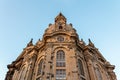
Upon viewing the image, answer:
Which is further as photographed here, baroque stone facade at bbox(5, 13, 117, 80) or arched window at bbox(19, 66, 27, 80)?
arched window at bbox(19, 66, 27, 80)

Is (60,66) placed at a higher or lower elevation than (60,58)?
lower

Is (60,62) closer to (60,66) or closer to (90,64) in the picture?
(60,66)

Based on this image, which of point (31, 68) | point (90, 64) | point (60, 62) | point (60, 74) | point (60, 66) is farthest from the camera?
point (90, 64)

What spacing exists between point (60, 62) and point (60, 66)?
3.98 feet

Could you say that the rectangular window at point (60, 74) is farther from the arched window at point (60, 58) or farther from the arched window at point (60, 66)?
the arched window at point (60, 58)

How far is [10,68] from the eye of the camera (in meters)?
46.2

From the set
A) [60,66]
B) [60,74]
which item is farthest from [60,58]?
[60,74]

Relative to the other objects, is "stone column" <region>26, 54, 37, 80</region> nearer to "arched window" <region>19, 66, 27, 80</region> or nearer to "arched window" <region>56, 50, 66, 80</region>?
"arched window" <region>19, 66, 27, 80</region>

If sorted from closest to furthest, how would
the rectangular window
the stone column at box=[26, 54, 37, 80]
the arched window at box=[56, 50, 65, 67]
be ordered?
1. the rectangular window
2. the arched window at box=[56, 50, 65, 67]
3. the stone column at box=[26, 54, 37, 80]

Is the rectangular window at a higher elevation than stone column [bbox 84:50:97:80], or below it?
below

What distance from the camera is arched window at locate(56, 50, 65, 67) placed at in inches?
1367

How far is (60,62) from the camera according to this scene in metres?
35.2

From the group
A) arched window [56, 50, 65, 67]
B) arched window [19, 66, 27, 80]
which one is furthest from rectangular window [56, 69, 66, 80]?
arched window [19, 66, 27, 80]

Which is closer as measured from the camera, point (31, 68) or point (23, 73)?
point (31, 68)
